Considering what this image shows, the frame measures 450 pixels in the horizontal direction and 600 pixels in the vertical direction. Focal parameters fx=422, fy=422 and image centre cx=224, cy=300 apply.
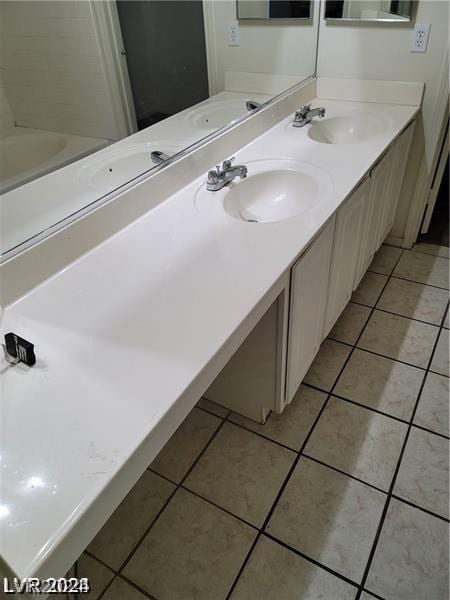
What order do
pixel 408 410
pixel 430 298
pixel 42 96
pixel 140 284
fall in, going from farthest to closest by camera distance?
pixel 430 298
pixel 408 410
pixel 140 284
pixel 42 96

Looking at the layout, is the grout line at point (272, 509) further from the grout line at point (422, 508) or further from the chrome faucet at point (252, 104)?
the chrome faucet at point (252, 104)

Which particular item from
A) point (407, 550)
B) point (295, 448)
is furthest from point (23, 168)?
point (407, 550)

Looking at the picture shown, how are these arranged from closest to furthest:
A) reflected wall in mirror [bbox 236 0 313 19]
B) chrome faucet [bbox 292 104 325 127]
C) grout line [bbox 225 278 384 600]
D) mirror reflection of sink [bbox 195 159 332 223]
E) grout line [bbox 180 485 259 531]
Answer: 1. grout line [bbox 225 278 384 600]
2. grout line [bbox 180 485 259 531]
3. mirror reflection of sink [bbox 195 159 332 223]
4. reflected wall in mirror [bbox 236 0 313 19]
5. chrome faucet [bbox 292 104 325 127]

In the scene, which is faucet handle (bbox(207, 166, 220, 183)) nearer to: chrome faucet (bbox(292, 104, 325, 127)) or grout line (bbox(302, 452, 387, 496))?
chrome faucet (bbox(292, 104, 325, 127))

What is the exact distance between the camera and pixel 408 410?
1.68m

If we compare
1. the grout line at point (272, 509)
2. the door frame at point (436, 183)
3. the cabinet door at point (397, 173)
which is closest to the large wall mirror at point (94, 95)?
the cabinet door at point (397, 173)

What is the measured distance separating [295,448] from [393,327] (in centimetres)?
85

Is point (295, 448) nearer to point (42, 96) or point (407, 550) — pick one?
point (407, 550)

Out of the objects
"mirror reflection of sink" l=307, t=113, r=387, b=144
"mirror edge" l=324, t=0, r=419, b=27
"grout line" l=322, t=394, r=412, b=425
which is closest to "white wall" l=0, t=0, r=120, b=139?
"mirror reflection of sink" l=307, t=113, r=387, b=144

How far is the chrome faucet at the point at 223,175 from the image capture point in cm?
144

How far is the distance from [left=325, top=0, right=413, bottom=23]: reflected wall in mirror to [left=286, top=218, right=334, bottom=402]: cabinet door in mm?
1329

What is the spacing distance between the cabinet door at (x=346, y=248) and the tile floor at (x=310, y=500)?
29cm

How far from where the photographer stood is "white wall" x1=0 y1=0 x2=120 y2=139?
2.82 ft

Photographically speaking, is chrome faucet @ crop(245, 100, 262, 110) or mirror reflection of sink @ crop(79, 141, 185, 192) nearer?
mirror reflection of sink @ crop(79, 141, 185, 192)
